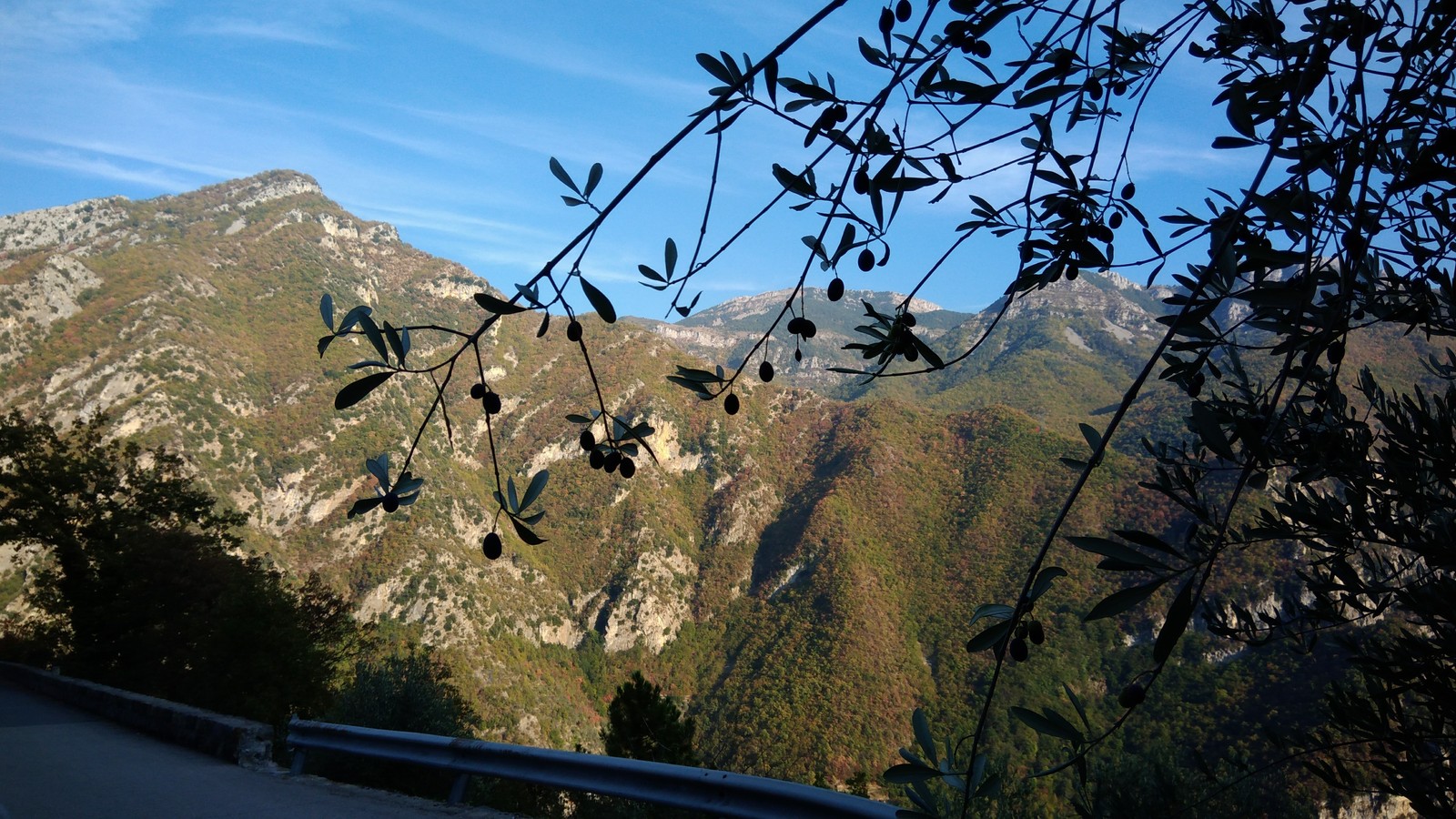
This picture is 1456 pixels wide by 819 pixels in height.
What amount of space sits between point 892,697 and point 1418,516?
231 ft

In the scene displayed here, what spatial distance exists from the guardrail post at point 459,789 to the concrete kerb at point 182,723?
2.05 m

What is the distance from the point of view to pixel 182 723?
5.97m

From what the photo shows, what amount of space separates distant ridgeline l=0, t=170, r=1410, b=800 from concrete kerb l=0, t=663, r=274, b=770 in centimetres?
3850

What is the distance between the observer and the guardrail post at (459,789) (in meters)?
3.93

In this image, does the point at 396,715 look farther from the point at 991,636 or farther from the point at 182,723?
the point at 991,636

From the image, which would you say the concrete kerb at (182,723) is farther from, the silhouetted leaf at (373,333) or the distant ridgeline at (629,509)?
the distant ridgeline at (629,509)

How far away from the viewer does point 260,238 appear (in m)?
124

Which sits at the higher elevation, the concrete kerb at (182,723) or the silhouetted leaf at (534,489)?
the silhouetted leaf at (534,489)

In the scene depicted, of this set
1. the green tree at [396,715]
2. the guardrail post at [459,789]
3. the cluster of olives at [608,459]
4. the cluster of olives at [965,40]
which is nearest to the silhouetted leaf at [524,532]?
the cluster of olives at [608,459]

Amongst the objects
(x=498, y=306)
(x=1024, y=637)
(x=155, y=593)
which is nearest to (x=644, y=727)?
(x=1024, y=637)

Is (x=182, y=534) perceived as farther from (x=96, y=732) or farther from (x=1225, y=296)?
(x=1225, y=296)

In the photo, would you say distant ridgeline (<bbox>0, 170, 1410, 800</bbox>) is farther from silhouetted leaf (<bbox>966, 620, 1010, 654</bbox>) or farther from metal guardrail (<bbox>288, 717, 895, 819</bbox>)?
silhouetted leaf (<bbox>966, 620, 1010, 654</bbox>)

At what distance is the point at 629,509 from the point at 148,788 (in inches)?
3853

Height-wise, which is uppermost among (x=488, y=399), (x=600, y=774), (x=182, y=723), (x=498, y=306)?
(x=498, y=306)
